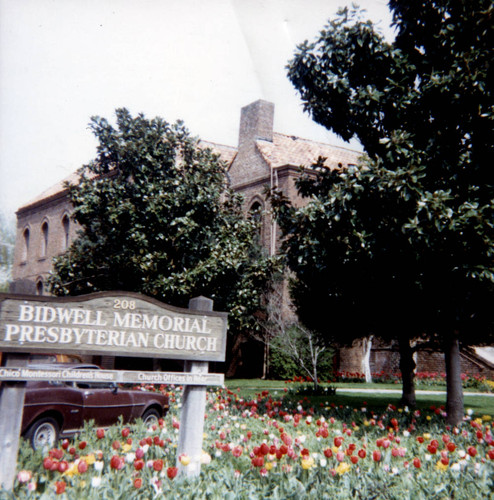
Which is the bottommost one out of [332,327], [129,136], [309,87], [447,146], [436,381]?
[436,381]

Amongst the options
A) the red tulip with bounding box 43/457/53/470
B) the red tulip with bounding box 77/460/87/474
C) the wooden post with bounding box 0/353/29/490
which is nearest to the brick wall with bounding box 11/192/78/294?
the wooden post with bounding box 0/353/29/490

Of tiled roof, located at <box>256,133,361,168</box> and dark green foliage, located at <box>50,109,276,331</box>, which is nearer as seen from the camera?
dark green foliage, located at <box>50,109,276,331</box>

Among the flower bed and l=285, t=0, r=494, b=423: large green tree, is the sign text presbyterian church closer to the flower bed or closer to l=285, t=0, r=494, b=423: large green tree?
the flower bed

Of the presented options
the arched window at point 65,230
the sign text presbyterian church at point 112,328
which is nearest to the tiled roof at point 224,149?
the arched window at point 65,230

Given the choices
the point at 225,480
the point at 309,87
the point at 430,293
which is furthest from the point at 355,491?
the point at 309,87

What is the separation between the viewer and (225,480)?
Result: 4.20 metres

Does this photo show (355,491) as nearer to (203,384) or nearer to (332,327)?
(203,384)

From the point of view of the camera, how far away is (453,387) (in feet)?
29.3

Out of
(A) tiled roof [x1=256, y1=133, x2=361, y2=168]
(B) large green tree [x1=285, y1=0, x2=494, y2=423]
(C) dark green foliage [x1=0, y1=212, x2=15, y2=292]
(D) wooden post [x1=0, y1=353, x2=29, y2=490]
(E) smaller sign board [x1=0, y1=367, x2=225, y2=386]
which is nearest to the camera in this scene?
(D) wooden post [x1=0, y1=353, x2=29, y2=490]

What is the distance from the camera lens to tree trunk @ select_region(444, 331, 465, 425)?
8.77m

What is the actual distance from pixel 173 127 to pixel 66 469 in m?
14.8

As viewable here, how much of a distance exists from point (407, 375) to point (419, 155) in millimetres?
5303

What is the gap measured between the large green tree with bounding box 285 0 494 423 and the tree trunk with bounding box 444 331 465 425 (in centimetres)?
2

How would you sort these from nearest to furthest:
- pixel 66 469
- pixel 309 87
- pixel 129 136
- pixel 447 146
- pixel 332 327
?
pixel 66 469 → pixel 447 146 → pixel 309 87 → pixel 332 327 → pixel 129 136
